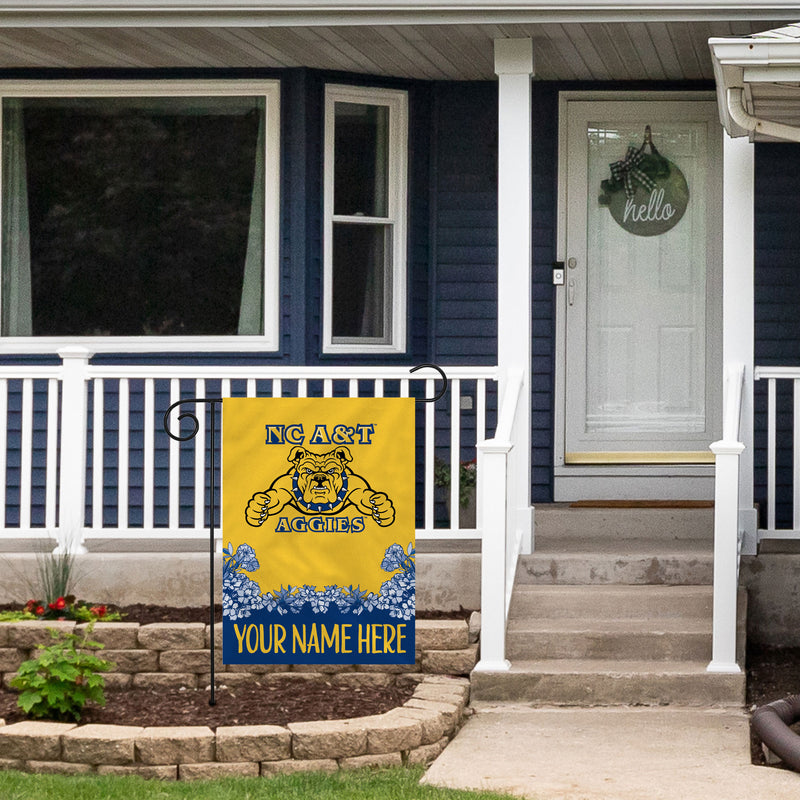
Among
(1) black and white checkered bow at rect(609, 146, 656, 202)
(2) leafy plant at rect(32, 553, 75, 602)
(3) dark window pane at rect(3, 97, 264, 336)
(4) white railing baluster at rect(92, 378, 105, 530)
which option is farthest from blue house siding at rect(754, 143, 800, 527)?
(2) leafy plant at rect(32, 553, 75, 602)

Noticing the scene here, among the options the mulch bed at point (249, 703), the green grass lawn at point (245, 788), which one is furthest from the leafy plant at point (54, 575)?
the green grass lawn at point (245, 788)

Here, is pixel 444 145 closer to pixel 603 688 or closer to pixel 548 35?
pixel 548 35

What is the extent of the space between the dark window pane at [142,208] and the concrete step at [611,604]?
7.62 feet

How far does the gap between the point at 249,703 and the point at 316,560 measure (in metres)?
0.73

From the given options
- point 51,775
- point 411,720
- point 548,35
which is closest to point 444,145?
point 548,35

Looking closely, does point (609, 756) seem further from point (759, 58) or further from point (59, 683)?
point (759, 58)

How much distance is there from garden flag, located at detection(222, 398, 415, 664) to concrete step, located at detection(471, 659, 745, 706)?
71 cm

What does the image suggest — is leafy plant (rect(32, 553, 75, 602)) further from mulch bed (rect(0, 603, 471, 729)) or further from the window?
the window

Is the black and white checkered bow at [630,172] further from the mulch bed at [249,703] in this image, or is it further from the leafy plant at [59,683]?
the leafy plant at [59,683]

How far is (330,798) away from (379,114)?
4.34 metres

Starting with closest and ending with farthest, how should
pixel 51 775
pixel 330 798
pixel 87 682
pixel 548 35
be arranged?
pixel 330 798
pixel 51 775
pixel 87 682
pixel 548 35

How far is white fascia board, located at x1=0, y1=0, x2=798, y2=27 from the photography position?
20.7 ft

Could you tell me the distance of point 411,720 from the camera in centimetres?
504

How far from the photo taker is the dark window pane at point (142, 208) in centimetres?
737
